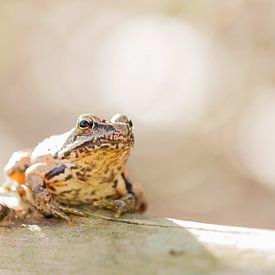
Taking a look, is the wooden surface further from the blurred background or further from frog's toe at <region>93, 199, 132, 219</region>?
the blurred background

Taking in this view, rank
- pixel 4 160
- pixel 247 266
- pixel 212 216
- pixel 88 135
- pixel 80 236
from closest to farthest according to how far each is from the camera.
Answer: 1. pixel 247 266
2. pixel 80 236
3. pixel 88 135
4. pixel 212 216
5. pixel 4 160

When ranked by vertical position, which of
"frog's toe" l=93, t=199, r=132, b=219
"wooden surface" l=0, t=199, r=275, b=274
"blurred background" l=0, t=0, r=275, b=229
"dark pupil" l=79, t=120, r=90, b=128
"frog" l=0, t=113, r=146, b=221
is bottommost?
"wooden surface" l=0, t=199, r=275, b=274

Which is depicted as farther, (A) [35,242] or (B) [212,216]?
(B) [212,216]

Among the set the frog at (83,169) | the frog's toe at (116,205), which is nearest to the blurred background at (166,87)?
the frog at (83,169)

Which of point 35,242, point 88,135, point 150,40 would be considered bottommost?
point 35,242

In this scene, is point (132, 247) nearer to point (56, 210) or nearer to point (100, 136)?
point (56, 210)

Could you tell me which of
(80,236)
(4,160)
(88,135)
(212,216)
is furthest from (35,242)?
(4,160)

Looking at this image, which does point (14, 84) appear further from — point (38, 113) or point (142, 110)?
point (142, 110)

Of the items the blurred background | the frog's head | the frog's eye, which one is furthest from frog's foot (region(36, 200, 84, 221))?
the blurred background

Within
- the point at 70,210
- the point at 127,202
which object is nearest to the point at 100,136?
the point at 127,202
